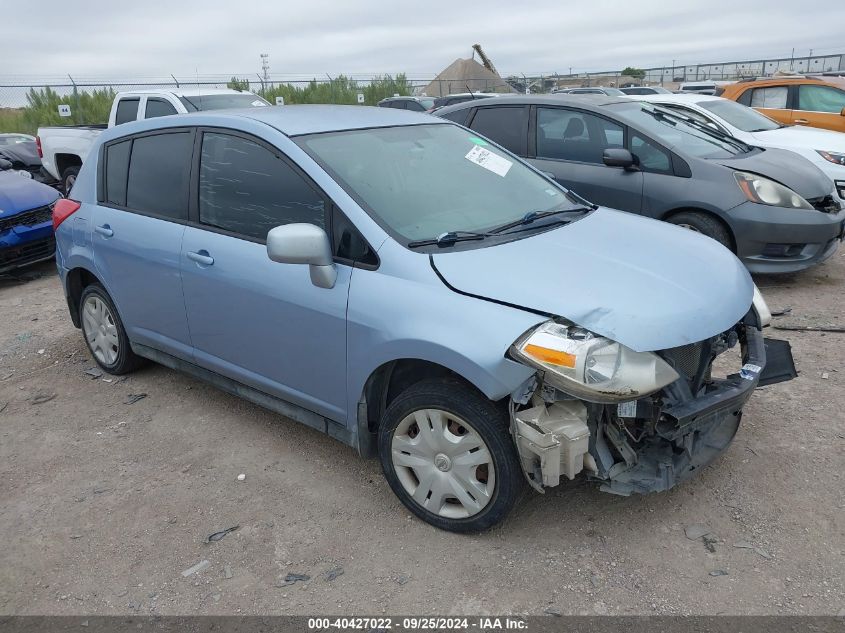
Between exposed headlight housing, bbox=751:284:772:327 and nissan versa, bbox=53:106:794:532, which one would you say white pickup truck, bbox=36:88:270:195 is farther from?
exposed headlight housing, bbox=751:284:772:327

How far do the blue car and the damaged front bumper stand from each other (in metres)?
6.76

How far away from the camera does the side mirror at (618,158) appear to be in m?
5.95

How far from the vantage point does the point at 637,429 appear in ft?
9.37

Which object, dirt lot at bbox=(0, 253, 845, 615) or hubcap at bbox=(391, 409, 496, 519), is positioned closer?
dirt lot at bbox=(0, 253, 845, 615)

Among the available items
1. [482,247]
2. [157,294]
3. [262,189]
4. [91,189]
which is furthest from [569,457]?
[91,189]

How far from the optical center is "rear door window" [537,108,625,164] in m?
6.37

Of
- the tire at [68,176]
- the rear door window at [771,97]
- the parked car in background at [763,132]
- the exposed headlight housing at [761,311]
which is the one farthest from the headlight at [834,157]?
the tire at [68,176]

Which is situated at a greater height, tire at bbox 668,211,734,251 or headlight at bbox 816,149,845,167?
headlight at bbox 816,149,845,167

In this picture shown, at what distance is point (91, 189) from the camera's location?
464 centimetres

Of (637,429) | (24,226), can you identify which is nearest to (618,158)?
(637,429)

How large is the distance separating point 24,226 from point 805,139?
28.4 ft

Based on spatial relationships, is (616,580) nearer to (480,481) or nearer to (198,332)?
(480,481)

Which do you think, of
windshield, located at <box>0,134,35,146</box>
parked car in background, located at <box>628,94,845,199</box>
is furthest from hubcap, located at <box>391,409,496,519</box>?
windshield, located at <box>0,134,35,146</box>

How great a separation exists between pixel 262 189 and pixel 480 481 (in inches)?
69.9
